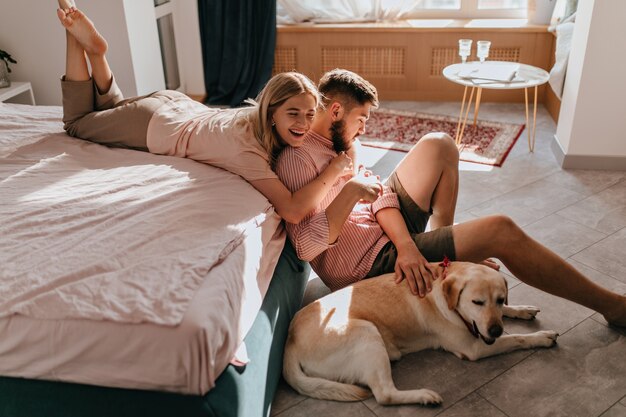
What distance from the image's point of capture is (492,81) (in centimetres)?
318

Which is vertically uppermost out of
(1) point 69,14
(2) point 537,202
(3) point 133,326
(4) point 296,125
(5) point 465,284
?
(1) point 69,14

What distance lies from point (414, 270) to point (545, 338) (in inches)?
18.4

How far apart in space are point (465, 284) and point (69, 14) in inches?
66.7

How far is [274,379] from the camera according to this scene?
5.32 feet

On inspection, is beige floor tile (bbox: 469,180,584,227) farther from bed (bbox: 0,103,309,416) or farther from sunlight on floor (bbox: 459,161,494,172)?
bed (bbox: 0,103,309,416)

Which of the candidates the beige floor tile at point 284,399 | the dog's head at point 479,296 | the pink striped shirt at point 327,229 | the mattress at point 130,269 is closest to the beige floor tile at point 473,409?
the dog's head at point 479,296

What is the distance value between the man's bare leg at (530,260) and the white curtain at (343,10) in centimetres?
285

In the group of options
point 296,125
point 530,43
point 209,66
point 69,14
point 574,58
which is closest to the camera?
point 296,125

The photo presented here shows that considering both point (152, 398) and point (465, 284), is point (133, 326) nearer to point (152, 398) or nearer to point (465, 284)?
point (152, 398)

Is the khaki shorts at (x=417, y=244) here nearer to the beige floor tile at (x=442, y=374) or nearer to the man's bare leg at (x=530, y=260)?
the man's bare leg at (x=530, y=260)

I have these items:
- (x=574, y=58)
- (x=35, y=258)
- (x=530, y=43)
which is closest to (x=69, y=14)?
(x=35, y=258)

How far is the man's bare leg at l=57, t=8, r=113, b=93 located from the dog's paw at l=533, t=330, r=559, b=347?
5.72 ft

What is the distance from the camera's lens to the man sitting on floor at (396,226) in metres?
1.80

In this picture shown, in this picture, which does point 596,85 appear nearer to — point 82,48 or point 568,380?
point 568,380
